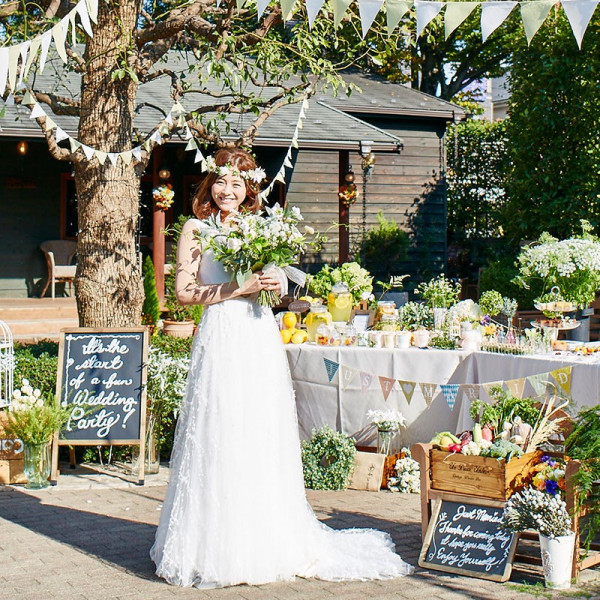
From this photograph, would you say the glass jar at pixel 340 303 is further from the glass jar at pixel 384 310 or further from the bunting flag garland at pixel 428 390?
the bunting flag garland at pixel 428 390

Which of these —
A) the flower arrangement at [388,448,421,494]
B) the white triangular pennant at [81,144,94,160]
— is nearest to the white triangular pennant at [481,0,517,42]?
the flower arrangement at [388,448,421,494]

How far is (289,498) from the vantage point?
16.0ft

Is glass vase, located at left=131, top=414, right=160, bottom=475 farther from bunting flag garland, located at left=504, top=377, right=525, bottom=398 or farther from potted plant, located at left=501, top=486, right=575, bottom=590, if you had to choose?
potted plant, located at left=501, top=486, right=575, bottom=590

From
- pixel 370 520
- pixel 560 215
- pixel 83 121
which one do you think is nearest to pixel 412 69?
pixel 560 215

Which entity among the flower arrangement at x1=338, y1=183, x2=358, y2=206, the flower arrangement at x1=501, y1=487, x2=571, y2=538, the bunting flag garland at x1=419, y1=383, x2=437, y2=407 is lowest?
the flower arrangement at x1=501, y1=487, x2=571, y2=538

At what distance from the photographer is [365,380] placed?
23.6 feet

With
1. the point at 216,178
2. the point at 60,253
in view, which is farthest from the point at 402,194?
the point at 216,178

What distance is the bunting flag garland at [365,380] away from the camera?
7.18 metres

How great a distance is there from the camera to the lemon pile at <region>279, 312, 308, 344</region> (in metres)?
7.60

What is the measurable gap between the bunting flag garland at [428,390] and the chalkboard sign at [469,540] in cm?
181

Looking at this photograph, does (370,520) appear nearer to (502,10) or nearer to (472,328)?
(472,328)

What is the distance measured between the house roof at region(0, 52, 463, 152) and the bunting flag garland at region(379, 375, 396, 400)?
576 centimetres

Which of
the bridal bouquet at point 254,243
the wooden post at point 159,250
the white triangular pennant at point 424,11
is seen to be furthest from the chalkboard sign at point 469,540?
the wooden post at point 159,250

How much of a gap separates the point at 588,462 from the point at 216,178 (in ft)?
8.12
